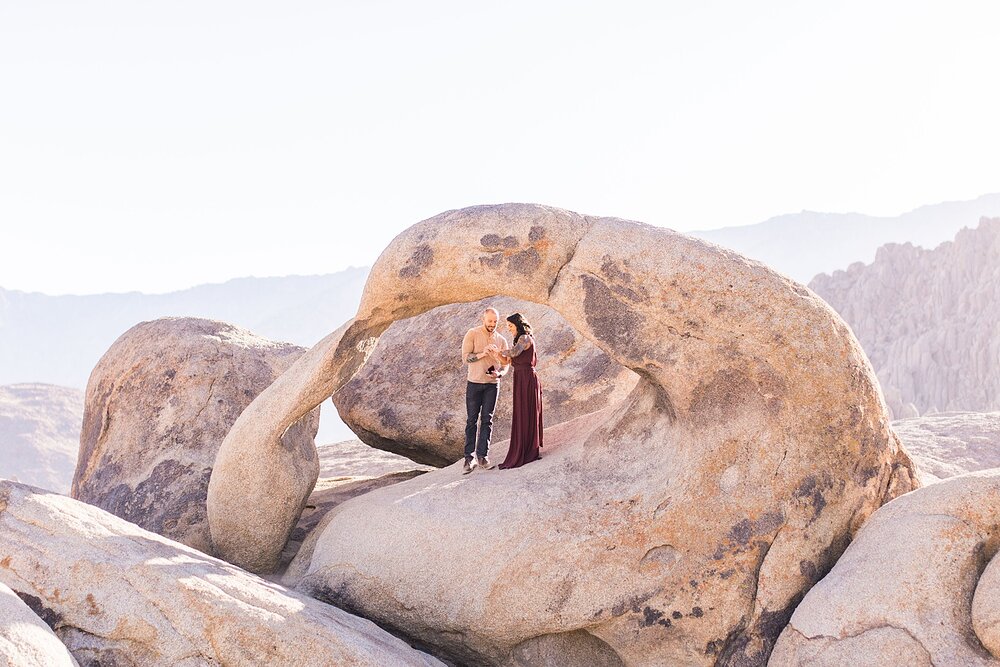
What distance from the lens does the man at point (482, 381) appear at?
8539 mm

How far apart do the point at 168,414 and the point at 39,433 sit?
238ft

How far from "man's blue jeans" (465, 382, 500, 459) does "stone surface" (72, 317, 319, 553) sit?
6.04ft

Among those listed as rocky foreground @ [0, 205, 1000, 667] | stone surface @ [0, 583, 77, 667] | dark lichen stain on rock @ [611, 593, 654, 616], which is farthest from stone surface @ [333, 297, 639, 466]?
stone surface @ [0, 583, 77, 667]

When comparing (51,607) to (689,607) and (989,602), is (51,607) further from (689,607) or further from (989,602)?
(989,602)

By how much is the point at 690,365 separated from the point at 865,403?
1426 mm

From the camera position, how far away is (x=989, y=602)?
5883 millimetres

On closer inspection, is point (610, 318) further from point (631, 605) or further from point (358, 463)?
point (358, 463)

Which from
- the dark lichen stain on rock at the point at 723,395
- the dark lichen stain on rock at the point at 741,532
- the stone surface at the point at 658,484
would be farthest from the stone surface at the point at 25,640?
the dark lichen stain on rock at the point at 723,395

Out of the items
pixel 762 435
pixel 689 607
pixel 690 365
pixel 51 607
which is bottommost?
pixel 689 607

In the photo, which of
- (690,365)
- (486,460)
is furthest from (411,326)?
(690,365)

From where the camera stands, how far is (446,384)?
37.0 feet

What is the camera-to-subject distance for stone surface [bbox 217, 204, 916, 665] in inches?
274

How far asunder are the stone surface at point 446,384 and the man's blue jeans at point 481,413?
202cm

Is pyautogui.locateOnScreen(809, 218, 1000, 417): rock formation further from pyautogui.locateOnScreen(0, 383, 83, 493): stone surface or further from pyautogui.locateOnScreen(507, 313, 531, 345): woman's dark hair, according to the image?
pyautogui.locateOnScreen(0, 383, 83, 493): stone surface
